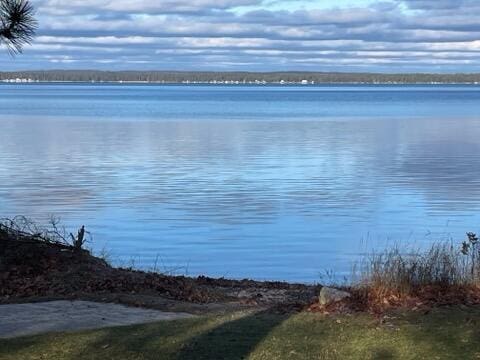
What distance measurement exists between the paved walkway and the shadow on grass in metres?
0.88

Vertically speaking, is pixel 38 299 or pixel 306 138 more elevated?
pixel 38 299

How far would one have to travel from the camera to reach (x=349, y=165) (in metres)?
33.4

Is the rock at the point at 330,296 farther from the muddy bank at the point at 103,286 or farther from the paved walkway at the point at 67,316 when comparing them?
the paved walkway at the point at 67,316

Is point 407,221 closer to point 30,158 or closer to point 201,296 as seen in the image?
point 201,296

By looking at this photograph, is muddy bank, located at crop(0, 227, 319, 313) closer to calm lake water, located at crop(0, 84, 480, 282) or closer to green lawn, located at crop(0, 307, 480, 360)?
green lawn, located at crop(0, 307, 480, 360)

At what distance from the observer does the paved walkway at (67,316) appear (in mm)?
8938

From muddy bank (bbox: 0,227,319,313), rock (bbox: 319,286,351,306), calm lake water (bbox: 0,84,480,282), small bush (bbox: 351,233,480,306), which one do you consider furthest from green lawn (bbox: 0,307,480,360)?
calm lake water (bbox: 0,84,480,282)

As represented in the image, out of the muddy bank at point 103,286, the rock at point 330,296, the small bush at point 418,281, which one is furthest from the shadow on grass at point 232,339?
the small bush at point 418,281

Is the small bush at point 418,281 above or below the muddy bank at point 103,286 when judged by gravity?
above

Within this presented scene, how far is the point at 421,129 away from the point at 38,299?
47.8 meters

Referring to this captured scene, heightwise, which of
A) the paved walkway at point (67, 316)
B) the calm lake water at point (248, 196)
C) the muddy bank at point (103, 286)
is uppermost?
the paved walkway at point (67, 316)

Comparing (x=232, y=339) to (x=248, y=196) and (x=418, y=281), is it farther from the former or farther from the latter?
(x=248, y=196)

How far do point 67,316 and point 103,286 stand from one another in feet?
5.16

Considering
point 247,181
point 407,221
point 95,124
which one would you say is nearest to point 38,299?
point 407,221
